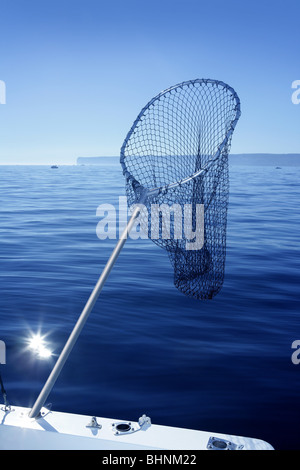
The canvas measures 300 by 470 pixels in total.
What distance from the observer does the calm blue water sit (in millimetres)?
4793

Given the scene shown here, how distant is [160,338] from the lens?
6.48 meters

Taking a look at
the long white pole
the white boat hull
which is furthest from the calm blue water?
the long white pole

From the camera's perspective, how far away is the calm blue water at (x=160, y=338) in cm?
479

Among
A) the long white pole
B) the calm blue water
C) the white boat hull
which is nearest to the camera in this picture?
the white boat hull

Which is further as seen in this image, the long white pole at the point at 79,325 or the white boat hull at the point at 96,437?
the long white pole at the point at 79,325

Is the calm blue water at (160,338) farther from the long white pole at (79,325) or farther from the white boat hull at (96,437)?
the long white pole at (79,325)

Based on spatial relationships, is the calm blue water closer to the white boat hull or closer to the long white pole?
the white boat hull

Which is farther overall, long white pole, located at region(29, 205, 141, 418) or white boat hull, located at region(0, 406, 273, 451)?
long white pole, located at region(29, 205, 141, 418)

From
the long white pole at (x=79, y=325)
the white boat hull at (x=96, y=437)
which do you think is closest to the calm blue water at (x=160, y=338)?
the white boat hull at (x=96, y=437)

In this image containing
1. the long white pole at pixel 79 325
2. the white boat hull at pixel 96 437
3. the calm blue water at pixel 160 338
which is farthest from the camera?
the calm blue water at pixel 160 338

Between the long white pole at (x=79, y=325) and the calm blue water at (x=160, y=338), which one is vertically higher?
the long white pole at (x=79, y=325)

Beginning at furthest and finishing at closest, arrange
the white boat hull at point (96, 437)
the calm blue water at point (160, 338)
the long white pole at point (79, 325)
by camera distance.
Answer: the calm blue water at point (160, 338) < the long white pole at point (79, 325) < the white boat hull at point (96, 437)

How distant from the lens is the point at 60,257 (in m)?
11.4

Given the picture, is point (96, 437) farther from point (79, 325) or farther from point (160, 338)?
point (160, 338)
